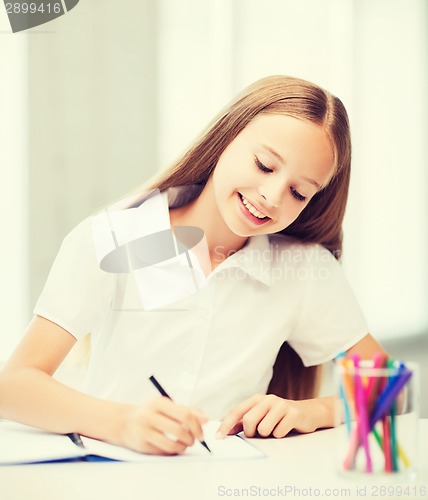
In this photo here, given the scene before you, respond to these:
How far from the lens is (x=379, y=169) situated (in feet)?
3.21

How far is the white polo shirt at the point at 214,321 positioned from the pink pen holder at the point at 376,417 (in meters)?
0.30

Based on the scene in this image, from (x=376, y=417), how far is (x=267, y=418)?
0.17 metres

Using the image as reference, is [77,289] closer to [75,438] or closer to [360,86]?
[75,438]

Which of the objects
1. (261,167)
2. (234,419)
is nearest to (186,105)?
(261,167)

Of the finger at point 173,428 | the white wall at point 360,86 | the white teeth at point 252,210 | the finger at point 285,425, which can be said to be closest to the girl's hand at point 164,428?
the finger at point 173,428

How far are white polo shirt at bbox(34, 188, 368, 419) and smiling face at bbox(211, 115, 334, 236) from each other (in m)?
0.06

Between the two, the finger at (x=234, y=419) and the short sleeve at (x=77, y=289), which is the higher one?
the short sleeve at (x=77, y=289)

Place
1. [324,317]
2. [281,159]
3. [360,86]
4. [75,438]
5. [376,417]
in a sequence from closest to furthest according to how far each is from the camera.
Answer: [376,417], [75,438], [281,159], [324,317], [360,86]

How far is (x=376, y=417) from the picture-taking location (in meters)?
0.48

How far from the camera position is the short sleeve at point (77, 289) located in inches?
27.9

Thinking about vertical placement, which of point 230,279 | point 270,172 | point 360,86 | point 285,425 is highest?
point 360,86

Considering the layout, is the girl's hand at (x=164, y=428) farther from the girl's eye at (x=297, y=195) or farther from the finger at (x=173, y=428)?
the girl's eye at (x=297, y=195)

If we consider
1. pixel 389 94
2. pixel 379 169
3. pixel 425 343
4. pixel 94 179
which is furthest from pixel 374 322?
pixel 94 179

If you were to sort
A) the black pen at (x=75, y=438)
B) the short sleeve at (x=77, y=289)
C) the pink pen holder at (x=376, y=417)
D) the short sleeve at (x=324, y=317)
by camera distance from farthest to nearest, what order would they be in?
the short sleeve at (x=324, y=317), the short sleeve at (x=77, y=289), the black pen at (x=75, y=438), the pink pen holder at (x=376, y=417)
